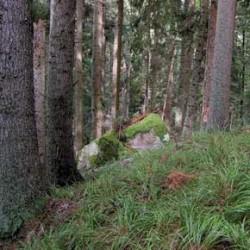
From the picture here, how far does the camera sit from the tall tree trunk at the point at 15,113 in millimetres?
5195

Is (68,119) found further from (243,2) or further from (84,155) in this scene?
(243,2)

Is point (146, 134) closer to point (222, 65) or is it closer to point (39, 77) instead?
point (39, 77)

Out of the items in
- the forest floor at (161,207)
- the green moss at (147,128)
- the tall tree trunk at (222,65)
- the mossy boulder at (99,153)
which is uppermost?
the tall tree trunk at (222,65)

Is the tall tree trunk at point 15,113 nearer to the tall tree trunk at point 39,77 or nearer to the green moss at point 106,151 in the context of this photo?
the tall tree trunk at point 39,77

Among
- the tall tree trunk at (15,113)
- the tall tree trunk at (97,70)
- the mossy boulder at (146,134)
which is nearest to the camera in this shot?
the tall tree trunk at (15,113)

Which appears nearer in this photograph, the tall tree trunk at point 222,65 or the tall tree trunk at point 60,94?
the tall tree trunk at point 60,94

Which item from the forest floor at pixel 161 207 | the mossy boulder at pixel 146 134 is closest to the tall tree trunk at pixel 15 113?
the forest floor at pixel 161 207

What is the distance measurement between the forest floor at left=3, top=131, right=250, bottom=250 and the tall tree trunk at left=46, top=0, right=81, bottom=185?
47 cm

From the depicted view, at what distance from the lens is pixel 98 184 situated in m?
5.46

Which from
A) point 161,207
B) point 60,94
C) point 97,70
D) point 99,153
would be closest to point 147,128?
point 99,153

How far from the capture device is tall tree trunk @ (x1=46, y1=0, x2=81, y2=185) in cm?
→ 603

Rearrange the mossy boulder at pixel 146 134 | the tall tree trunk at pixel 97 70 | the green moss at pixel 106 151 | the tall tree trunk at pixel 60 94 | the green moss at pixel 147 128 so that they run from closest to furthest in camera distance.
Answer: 1. the tall tree trunk at pixel 60 94
2. the green moss at pixel 106 151
3. the mossy boulder at pixel 146 134
4. the green moss at pixel 147 128
5. the tall tree trunk at pixel 97 70

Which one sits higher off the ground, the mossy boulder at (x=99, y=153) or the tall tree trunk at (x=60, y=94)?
the tall tree trunk at (x=60, y=94)

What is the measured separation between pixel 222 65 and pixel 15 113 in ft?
14.7
